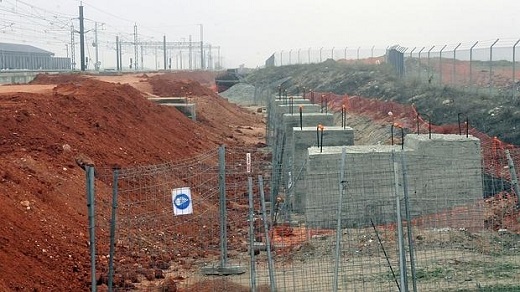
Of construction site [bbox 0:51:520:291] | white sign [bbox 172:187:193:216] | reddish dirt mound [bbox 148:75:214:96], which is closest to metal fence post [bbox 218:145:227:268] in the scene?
construction site [bbox 0:51:520:291]

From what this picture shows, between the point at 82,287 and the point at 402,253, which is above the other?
the point at 402,253

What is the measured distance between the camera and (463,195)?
12695mm

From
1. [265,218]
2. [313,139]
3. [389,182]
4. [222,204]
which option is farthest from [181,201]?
[313,139]

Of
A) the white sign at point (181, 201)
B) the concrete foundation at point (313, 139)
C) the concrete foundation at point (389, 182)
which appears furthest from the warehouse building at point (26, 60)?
the white sign at point (181, 201)

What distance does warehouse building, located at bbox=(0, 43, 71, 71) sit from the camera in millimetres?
77438

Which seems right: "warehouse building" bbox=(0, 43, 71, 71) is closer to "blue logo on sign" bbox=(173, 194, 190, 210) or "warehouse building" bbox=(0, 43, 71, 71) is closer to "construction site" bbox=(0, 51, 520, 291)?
"construction site" bbox=(0, 51, 520, 291)

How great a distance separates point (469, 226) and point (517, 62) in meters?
21.0

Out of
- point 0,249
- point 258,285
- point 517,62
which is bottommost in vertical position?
point 258,285

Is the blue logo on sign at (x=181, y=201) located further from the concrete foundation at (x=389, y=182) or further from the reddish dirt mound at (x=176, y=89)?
the reddish dirt mound at (x=176, y=89)

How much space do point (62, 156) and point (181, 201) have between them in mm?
7296

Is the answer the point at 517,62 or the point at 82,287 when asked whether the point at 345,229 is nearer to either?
the point at 82,287

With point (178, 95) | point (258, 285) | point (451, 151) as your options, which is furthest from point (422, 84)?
point (258, 285)

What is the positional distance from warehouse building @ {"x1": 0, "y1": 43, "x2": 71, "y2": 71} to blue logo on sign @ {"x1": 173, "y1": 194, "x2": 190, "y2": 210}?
61.9m

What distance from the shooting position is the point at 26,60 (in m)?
88.7
